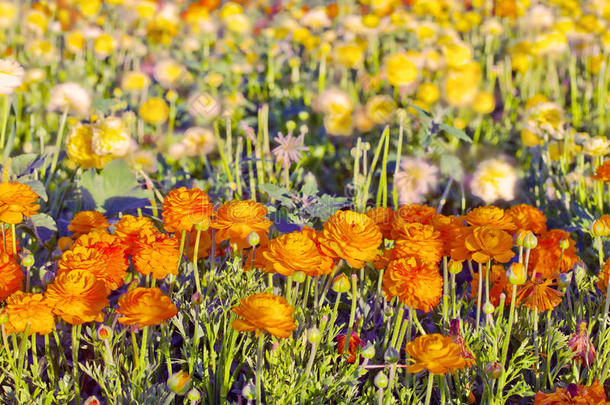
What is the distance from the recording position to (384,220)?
1300 millimetres

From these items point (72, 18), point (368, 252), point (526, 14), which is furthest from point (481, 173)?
point (72, 18)

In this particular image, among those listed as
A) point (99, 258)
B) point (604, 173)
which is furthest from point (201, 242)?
point (604, 173)

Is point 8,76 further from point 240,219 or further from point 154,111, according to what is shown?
point 154,111

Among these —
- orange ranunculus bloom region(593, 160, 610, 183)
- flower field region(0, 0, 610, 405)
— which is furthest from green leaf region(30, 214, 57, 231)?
orange ranunculus bloom region(593, 160, 610, 183)

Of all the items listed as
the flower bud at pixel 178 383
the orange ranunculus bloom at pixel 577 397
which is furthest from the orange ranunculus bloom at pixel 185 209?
the orange ranunculus bloom at pixel 577 397

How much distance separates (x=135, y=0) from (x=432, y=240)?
8.20ft

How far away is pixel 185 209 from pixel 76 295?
9.9 inches

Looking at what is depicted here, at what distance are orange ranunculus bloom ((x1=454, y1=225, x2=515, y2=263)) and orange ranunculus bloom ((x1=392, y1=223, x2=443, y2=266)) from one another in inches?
2.3

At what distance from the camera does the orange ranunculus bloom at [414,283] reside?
39.9 inches

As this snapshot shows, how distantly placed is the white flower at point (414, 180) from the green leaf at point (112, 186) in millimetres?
710

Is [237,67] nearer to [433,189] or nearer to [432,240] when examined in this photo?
[433,189]

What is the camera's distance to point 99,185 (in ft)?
5.34

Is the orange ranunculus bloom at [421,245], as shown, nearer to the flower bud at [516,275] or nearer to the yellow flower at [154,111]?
the flower bud at [516,275]

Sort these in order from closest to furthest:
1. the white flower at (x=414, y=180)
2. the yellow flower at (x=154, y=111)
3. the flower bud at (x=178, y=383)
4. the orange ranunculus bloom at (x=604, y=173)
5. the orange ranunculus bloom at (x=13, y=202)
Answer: the flower bud at (x=178, y=383) → the orange ranunculus bloom at (x=13, y=202) → the orange ranunculus bloom at (x=604, y=173) → the white flower at (x=414, y=180) → the yellow flower at (x=154, y=111)
